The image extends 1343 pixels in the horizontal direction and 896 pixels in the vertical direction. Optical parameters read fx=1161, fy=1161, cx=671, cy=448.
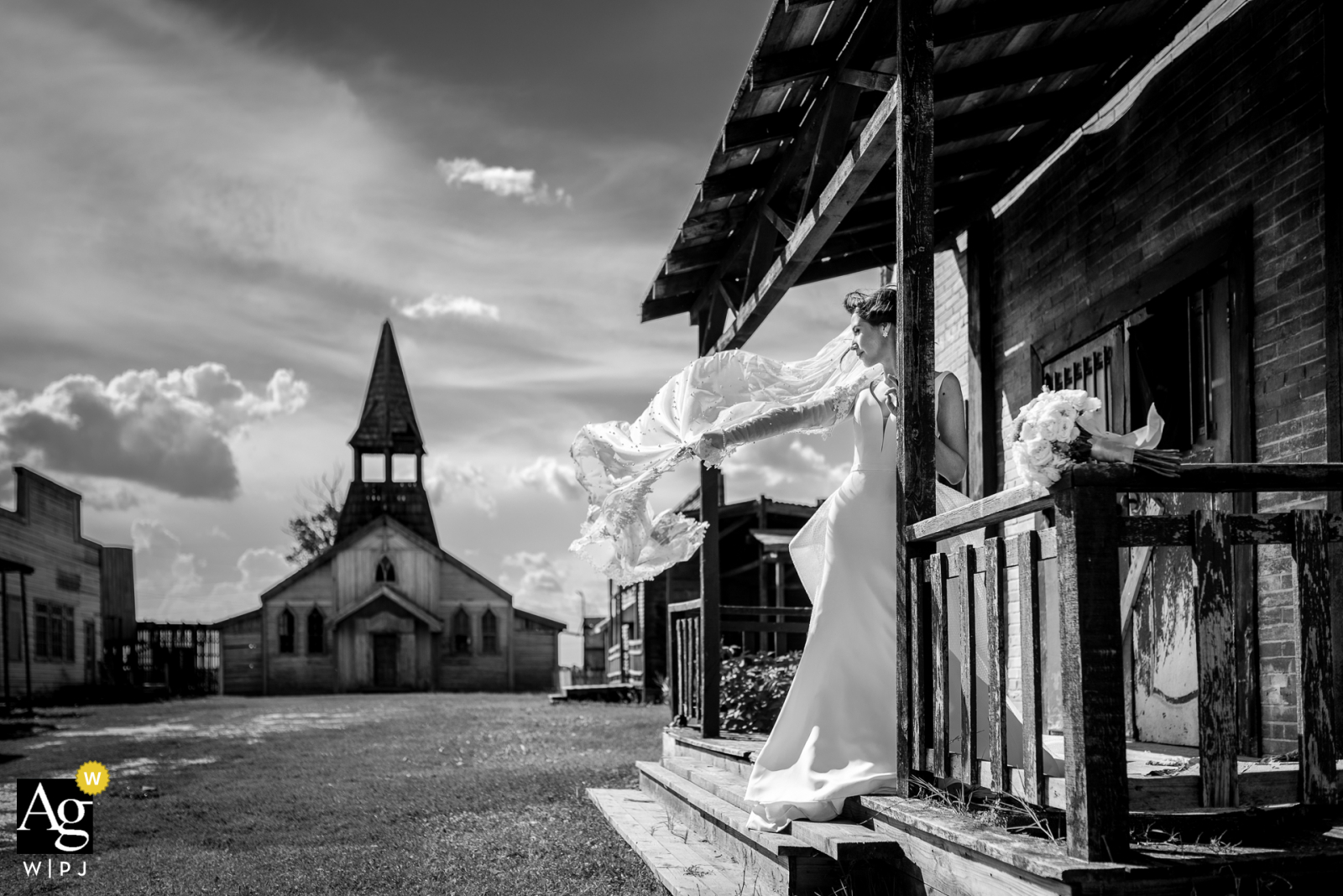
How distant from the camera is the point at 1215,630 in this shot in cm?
304

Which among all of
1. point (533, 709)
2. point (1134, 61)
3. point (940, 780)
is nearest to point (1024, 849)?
point (940, 780)

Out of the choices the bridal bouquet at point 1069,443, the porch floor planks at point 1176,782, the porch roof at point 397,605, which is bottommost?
the porch roof at point 397,605

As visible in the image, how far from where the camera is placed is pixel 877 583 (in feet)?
15.5

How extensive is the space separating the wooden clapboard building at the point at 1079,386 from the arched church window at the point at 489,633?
31089 mm

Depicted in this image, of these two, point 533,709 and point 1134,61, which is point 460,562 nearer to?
point 533,709

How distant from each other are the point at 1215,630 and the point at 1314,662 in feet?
0.92

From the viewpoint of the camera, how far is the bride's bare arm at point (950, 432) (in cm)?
462

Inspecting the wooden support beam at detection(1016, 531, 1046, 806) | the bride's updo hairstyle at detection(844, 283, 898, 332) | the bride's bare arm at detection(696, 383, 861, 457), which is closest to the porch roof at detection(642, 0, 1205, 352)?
the bride's updo hairstyle at detection(844, 283, 898, 332)

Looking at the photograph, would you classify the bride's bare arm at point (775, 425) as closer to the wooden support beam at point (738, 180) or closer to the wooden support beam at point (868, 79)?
the wooden support beam at point (868, 79)

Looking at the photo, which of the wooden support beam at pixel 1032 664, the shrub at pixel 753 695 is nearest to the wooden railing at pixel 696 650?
the shrub at pixel 753 695

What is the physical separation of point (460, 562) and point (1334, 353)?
36580mm

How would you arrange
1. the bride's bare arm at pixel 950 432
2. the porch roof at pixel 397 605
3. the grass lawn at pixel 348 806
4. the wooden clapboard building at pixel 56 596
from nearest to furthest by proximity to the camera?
the bride's bare arm at pixel 950 432
the grass lawn at pixel 348 806
the wooden clapboard building at pixel 56 596
the porch roof at pixel 397 605

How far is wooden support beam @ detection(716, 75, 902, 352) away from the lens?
15.7 ft
